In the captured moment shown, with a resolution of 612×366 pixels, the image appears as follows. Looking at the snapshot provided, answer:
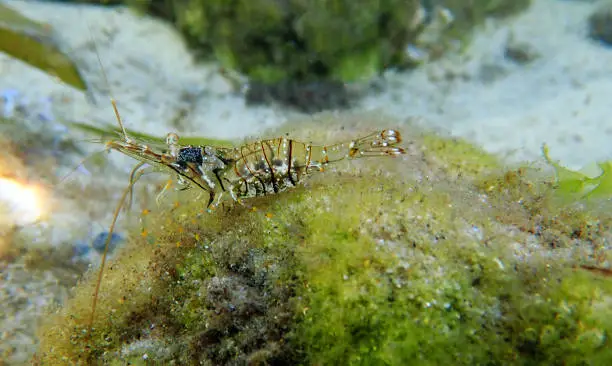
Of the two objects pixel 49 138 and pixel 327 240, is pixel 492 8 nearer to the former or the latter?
pixel 327 240

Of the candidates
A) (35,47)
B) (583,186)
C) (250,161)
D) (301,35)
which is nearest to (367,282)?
(250,161)

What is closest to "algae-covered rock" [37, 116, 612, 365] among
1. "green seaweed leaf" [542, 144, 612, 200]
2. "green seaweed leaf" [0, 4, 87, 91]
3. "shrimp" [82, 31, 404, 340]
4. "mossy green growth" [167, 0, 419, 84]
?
"green seaweed leaf" [542, 144, 612, 200]

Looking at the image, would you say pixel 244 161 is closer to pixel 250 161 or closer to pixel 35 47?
pixel 250 161

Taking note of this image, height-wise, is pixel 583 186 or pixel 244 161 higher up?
pixel 244 161

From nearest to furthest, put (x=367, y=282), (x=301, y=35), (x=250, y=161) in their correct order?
(x=367, y=282) → (x=250, y=161) → (x=301, y=35)

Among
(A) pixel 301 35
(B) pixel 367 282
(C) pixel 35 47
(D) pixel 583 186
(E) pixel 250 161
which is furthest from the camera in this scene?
(A) pixel 301 35

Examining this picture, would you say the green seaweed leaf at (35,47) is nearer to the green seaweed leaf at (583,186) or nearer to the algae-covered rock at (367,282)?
the algae-covered rock at (367,282)

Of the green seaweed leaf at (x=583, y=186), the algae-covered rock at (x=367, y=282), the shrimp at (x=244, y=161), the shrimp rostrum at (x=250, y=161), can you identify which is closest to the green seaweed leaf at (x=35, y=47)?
the shrimp at (x=244, y=161)

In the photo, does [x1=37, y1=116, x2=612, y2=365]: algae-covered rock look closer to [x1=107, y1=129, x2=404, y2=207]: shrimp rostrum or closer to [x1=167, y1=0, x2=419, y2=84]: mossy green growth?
[x1=107, y1=129, x2=404, y2=207]: shrimp rostrum
